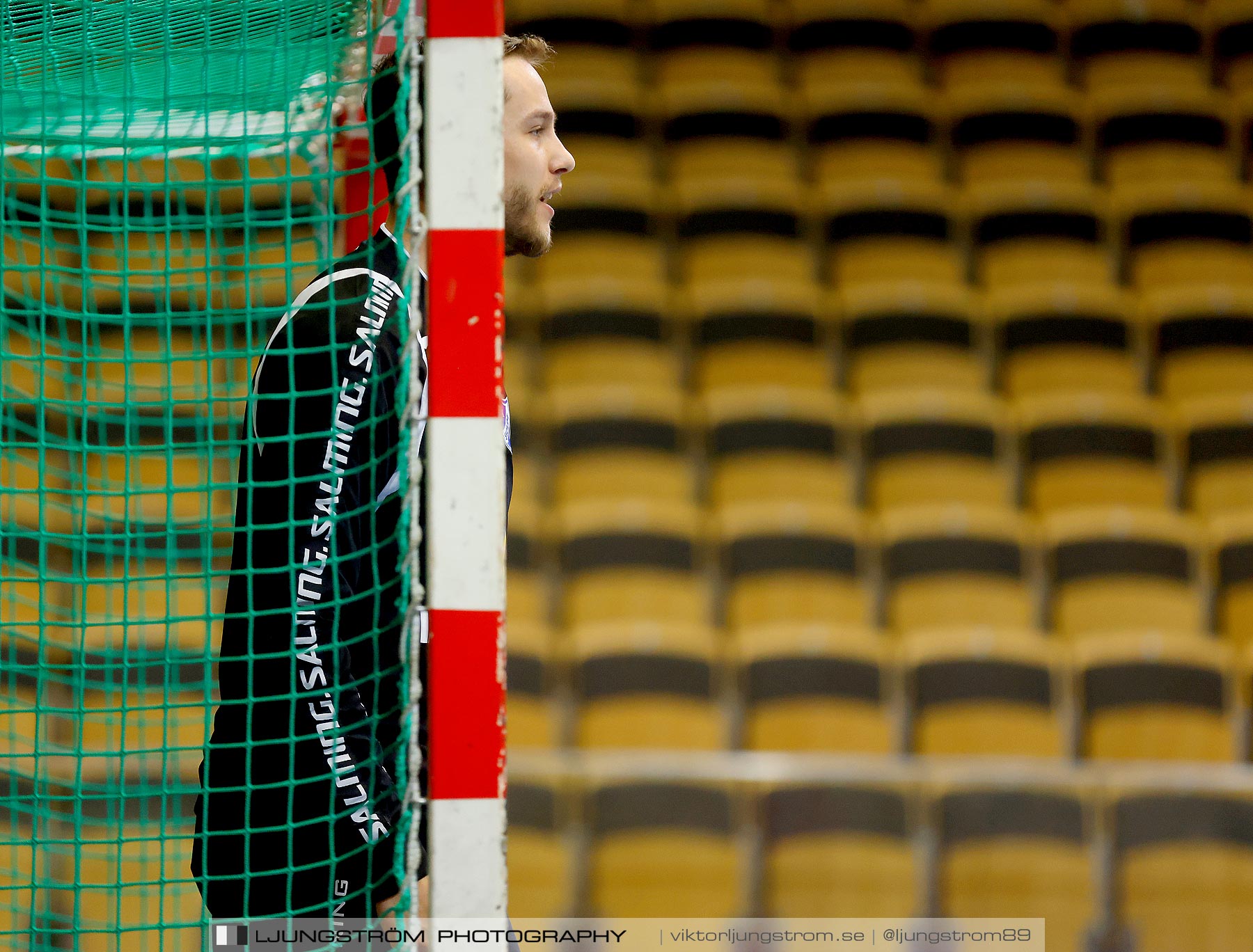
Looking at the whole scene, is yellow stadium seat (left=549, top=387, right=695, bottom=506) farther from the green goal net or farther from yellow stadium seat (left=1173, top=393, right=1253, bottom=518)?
yellow stadium seat (left=1173, top=393, right=1253, bottom=518)

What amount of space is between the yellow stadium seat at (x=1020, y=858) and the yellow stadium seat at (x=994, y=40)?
3388mm

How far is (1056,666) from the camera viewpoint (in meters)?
3.71

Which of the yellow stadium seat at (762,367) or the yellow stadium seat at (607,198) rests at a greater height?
the yellow stadium seat at (607,198)

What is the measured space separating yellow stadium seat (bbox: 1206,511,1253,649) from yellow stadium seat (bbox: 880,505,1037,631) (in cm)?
55

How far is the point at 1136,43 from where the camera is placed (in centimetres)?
575

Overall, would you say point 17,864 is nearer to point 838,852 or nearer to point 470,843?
point 838,852

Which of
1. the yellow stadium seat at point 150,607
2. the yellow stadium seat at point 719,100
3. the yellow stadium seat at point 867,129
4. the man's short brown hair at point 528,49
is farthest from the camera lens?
the yellow stadium seat at point 719,100

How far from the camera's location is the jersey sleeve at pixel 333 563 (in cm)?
127

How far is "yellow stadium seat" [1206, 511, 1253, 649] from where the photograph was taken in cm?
399

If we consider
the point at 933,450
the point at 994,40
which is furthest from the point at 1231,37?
the point at 933,450

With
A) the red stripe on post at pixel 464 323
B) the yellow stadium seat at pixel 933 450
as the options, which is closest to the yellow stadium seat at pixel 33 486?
the yellow stadium seat at pixel 933 450

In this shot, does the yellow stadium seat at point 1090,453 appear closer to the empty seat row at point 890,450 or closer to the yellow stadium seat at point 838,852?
the empty seat row at point 890,450

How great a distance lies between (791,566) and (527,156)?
261 cm

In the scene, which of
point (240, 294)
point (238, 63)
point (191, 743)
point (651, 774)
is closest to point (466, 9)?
point (238, 63)
